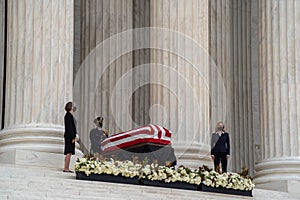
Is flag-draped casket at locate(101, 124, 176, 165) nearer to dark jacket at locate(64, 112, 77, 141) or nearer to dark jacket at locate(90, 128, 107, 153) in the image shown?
dark jacket at locate(90, 128, 107, 153)

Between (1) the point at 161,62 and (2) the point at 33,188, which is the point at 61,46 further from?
(2) the point at 33,188

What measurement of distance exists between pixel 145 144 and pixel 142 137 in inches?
12.4

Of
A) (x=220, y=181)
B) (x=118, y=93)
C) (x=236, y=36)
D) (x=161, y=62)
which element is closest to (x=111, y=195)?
(x=220, y=181)

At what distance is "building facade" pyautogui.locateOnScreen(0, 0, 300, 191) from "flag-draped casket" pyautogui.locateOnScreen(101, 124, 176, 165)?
286 cm

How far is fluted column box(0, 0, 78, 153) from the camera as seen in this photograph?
3750 centimetres

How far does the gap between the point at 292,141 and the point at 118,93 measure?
10456 millimetres

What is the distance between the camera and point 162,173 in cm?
3569

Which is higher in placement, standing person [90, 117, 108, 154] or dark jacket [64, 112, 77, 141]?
standing person [90, 117, 108, 154]

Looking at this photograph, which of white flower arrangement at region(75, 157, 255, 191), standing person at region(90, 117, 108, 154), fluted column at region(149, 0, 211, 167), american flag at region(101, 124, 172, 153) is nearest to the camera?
white flower arrangement at region(75, 157, 255, 191)

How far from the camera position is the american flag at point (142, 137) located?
3881 cm

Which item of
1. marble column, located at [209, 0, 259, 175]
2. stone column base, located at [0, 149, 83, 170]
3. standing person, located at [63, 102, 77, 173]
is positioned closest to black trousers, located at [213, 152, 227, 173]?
stone column base, located at [0, 149, 83, 170]

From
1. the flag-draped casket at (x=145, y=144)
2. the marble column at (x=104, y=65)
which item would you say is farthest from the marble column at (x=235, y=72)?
the flag-draped casket at (x=145, y=144)

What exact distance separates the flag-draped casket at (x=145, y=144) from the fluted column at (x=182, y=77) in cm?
276

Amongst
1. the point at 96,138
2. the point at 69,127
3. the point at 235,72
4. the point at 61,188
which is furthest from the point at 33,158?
the point at 235,72
